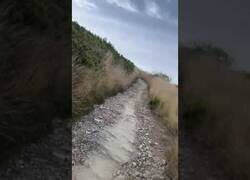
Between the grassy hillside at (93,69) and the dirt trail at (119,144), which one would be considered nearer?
the dirt trail at (119,144)

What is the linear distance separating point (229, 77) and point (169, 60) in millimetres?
440

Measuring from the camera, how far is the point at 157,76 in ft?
9.77

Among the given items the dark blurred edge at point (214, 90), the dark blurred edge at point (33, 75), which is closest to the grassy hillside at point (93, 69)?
the dark blurred edge at point (33, 75)

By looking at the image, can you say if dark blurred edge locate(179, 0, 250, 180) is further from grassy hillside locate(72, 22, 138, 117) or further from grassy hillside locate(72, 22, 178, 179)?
grassy hillside locate(72, 22, 138, 117)

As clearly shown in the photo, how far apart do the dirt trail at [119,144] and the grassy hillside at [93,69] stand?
0.10 meters

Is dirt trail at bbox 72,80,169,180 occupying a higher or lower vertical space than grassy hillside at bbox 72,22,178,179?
lower

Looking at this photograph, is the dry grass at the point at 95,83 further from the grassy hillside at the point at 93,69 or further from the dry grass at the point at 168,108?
the dry grass at the point at 168,108

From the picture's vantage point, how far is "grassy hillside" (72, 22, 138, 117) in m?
2.84

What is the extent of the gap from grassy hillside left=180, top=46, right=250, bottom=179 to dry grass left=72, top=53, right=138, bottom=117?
1.93 ft

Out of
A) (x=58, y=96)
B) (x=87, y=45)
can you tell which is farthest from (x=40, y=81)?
(x=87, y=45)

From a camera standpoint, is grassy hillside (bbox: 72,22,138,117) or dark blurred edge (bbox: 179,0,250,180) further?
grassy hillside (bbox: 72,22,138,117)

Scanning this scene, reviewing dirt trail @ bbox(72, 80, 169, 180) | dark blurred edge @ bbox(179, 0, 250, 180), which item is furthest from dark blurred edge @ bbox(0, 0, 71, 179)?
dark blurred edge @ bbox(179, 0, 250, 180)

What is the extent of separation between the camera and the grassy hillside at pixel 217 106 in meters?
2.46

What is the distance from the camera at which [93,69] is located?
121 inches
